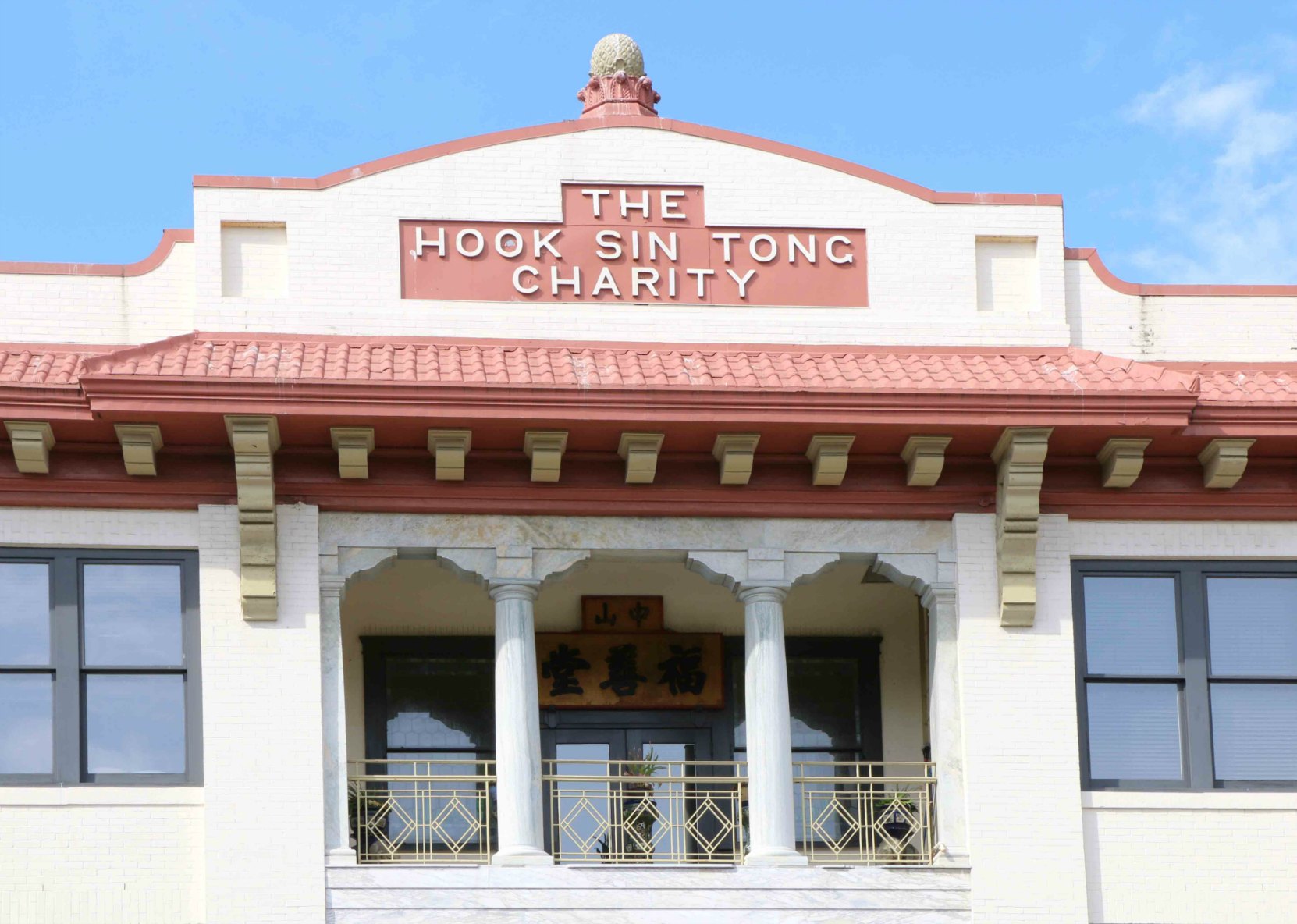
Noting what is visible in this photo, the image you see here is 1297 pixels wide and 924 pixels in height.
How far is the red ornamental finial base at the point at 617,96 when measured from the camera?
21125mm

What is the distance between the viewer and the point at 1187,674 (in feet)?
62.8

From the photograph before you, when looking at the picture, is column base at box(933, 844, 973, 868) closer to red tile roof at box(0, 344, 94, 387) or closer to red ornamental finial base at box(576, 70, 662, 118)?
red ornamental finial base at box(576, 70, 662, 118)

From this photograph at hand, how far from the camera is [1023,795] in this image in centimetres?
1861

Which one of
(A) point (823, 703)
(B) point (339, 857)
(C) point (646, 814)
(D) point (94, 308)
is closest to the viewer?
(B) point (339, 857)

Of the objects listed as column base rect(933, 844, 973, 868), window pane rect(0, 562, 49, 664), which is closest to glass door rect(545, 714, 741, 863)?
column base rect(933, 844, 973, 868)

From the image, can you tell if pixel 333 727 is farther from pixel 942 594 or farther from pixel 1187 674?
pixel 1187 674

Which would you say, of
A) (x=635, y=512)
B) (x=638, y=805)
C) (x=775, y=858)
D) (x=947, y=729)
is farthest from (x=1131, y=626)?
(x=638, y=805)

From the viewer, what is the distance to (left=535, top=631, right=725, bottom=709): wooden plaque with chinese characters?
2172 centimetres

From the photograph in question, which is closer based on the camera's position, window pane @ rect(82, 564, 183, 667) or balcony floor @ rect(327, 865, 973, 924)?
balcony floor @ rect(327, 865, 973, 924)

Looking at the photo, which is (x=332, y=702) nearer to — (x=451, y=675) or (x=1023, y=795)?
(x=451, y=675)

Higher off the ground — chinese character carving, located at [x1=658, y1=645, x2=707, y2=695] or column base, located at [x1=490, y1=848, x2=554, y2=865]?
chinese character carving, located at [x1=658, y1=645, x2=707, y2=695]

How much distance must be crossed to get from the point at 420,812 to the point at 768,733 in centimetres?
401

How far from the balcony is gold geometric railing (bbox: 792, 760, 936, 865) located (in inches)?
0.9

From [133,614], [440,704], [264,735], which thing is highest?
[133,614]
